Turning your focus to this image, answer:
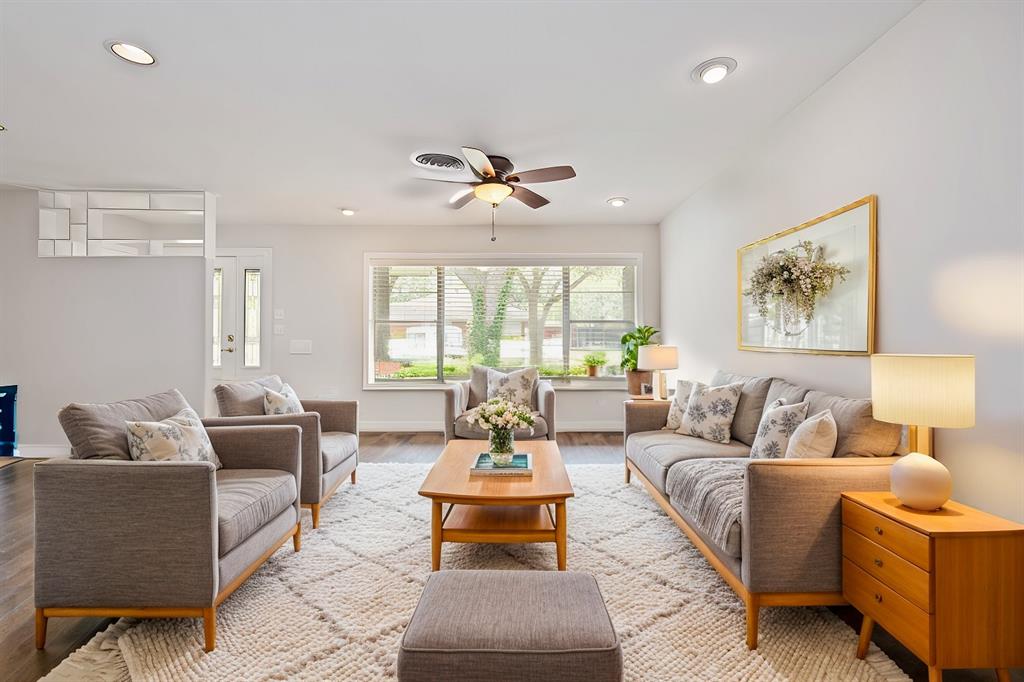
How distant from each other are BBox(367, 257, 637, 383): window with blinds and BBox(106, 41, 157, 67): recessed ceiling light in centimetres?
380

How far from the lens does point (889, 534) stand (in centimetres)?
170

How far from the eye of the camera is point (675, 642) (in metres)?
1.98

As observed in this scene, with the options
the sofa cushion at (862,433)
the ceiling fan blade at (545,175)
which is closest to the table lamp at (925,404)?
the sofa cushion at (862,433)

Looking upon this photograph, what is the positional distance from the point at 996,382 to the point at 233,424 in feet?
11.8

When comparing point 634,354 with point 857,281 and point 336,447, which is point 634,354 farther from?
point 336,447

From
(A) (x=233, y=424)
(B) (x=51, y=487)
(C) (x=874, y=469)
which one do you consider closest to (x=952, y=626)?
(C) (x=874, y=469)

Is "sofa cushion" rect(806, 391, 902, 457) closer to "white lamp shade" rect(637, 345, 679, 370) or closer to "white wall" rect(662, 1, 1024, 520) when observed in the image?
"white wall" rect(662, 1, 1024, 520)

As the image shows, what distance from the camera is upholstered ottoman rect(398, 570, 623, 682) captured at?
1.29m

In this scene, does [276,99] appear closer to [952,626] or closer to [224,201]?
[224,201]

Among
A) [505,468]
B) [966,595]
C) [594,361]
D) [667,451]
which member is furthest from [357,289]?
[966,595]

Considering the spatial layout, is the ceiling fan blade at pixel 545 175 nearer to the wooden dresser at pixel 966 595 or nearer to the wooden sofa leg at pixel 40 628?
the wooden dresser at pixel 966 595

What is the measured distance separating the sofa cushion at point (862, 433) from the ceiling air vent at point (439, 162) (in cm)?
296

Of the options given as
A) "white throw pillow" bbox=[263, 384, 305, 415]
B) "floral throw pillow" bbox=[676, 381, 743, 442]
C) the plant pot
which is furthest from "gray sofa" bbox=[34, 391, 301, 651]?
the plant pot

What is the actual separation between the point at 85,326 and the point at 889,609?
626cm
